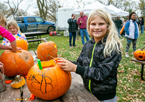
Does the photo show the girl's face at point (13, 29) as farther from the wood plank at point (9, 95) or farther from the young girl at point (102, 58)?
the young girl at point (102, 58)

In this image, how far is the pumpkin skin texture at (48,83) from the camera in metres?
1.33

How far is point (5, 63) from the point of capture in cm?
196

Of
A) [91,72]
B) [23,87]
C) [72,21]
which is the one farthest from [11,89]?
[72,21]

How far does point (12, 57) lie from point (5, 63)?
0.47 feet

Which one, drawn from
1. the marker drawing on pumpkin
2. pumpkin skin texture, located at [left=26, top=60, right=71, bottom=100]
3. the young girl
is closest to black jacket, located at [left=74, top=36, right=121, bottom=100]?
the young girl

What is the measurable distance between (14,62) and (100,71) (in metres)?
1.47

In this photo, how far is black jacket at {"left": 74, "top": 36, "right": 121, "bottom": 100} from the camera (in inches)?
49.6

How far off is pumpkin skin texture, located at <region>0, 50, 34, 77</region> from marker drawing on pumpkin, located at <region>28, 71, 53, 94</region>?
2.64 feet

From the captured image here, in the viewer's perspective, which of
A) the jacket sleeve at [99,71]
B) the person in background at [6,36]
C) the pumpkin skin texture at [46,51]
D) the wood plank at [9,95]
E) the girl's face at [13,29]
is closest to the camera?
the jacket sleeve at [99,71]

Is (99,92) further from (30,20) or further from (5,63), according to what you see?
(30,20)

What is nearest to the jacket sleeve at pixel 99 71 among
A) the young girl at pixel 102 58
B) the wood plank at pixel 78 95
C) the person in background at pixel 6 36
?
the young girl at pixel 102 58

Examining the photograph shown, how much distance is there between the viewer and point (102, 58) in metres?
1.39

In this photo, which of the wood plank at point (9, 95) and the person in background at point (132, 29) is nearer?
the wood plank at point (9, 95)

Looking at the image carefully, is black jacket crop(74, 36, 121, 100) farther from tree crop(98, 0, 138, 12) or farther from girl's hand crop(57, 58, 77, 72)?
tree crop(98, 0, 138, 12)
